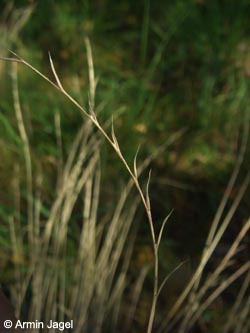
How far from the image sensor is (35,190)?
180 cm

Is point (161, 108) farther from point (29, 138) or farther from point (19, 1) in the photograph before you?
point (19, 1)

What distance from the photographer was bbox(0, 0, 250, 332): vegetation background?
171 cm

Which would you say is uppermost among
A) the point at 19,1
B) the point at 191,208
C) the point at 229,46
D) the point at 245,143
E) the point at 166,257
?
the point at 19,1

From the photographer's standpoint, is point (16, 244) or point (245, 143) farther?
point (245, 143)

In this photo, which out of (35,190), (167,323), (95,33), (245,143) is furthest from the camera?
(95,33)

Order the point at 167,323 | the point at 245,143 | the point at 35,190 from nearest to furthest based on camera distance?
the point at 167,323
the point at 35,190
the point at 245,143

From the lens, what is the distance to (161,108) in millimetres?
2088

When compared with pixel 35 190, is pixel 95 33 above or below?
above

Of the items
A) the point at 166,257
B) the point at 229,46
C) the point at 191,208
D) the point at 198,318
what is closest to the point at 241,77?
the point at 229,46

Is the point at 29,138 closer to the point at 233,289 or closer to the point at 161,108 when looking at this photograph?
the point at 161,108

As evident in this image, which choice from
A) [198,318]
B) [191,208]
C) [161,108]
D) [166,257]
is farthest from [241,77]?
[198,318]

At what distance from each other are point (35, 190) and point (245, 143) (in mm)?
657

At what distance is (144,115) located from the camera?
2006 mm

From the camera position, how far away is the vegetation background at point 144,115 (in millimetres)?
1710
